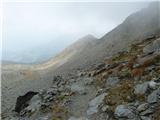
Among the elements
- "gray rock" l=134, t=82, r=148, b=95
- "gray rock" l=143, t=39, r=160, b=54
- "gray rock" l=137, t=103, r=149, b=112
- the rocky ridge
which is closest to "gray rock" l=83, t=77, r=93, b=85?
the rocky ridge

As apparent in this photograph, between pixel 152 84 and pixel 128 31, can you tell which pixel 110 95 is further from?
pixel 128 31

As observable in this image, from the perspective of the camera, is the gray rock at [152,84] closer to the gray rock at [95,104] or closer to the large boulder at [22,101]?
the gray rock at [95,104]

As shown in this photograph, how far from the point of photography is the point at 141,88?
2258cm

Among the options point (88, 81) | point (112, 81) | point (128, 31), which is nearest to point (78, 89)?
point (88, 81)

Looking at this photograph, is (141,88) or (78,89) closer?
(141,88)

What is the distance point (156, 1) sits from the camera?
3526 inches

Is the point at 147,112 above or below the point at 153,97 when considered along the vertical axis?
below

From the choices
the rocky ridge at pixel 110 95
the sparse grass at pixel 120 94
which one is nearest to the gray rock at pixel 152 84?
the rocky ridge at pixel 110 95

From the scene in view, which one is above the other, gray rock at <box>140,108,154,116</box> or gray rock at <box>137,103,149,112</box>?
gray rock at <box>137,103,149,112</box>

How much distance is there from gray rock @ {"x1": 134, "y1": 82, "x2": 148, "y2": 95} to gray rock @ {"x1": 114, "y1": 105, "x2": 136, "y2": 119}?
1695 mm

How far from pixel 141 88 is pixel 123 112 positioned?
2.64 meters

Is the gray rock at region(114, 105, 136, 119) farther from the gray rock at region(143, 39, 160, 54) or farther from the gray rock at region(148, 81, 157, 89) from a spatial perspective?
the gray rock at region(143, 39, 160, 54)

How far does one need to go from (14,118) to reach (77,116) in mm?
7837

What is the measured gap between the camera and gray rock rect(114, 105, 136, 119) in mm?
20406
